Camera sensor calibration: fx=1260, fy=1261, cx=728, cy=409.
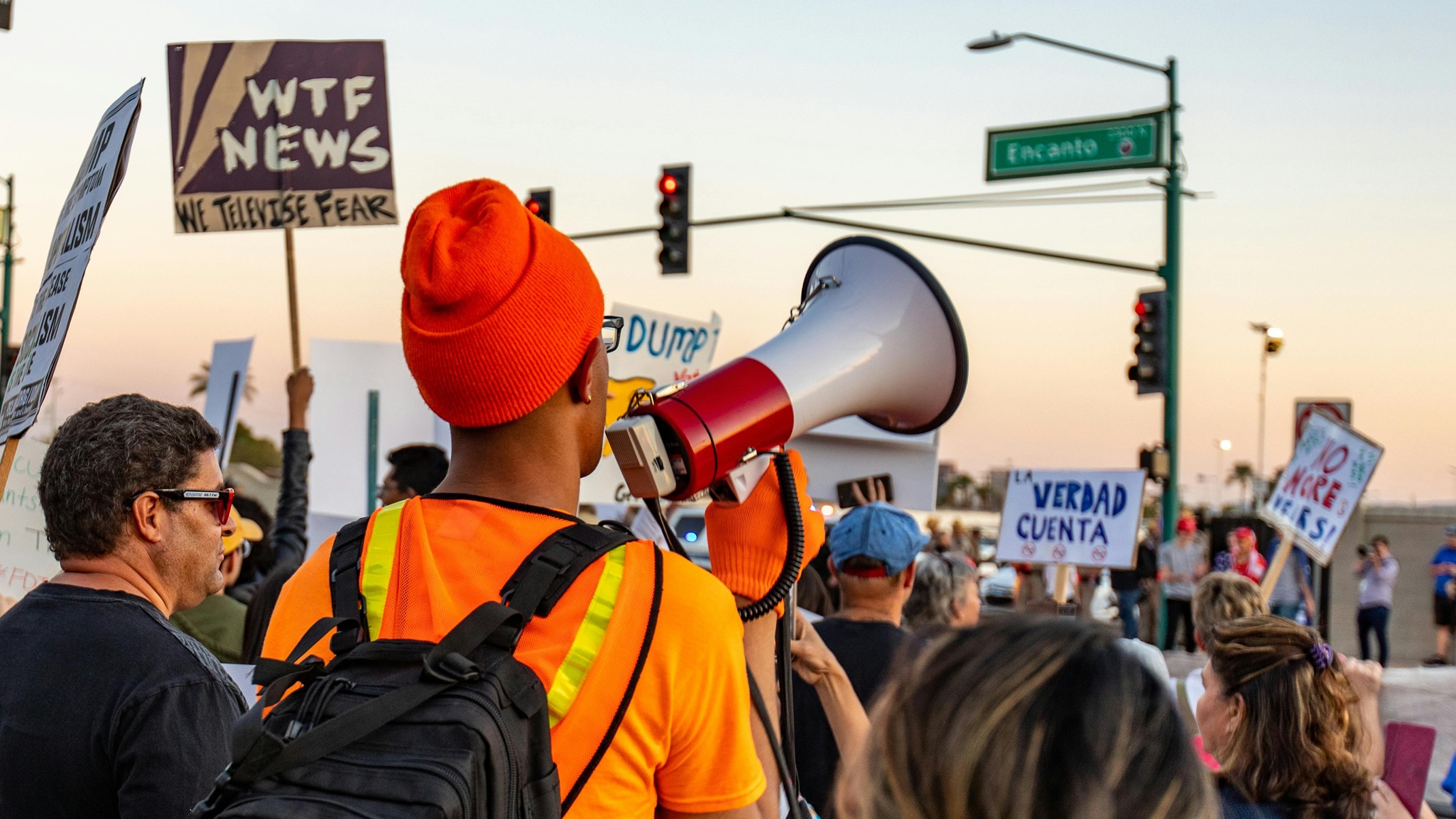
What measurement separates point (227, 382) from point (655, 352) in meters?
2.84

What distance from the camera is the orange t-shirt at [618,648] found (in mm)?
1326

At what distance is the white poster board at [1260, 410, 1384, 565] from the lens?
7199 mm

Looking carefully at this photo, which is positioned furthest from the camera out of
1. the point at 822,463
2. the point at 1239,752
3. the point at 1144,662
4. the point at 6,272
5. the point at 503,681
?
the point at 6,272

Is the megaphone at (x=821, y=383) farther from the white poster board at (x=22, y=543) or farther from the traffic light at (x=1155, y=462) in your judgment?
the traffic light at (x=1155, y=462)

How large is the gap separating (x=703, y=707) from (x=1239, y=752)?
1.51 meters

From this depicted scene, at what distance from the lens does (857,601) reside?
3.61 m

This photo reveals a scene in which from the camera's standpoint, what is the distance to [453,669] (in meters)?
1.22

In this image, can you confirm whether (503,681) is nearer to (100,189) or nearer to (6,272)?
(100,189)

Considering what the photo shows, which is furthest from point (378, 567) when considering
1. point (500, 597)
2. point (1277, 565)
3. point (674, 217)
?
point (674, 217)

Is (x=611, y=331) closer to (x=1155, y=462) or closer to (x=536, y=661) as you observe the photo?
(x=536, y=661)

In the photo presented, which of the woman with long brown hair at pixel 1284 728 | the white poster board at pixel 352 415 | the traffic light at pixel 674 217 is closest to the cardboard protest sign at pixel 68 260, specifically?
the woman with long brown hair at pixel 1284 728

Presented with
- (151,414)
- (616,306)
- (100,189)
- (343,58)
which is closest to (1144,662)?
(151,414)

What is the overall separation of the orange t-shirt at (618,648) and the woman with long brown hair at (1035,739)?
1.23 feet

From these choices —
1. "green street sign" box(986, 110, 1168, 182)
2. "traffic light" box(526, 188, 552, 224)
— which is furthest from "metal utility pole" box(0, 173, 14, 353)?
"green street sign" box(986, 110, 1168, 182)
